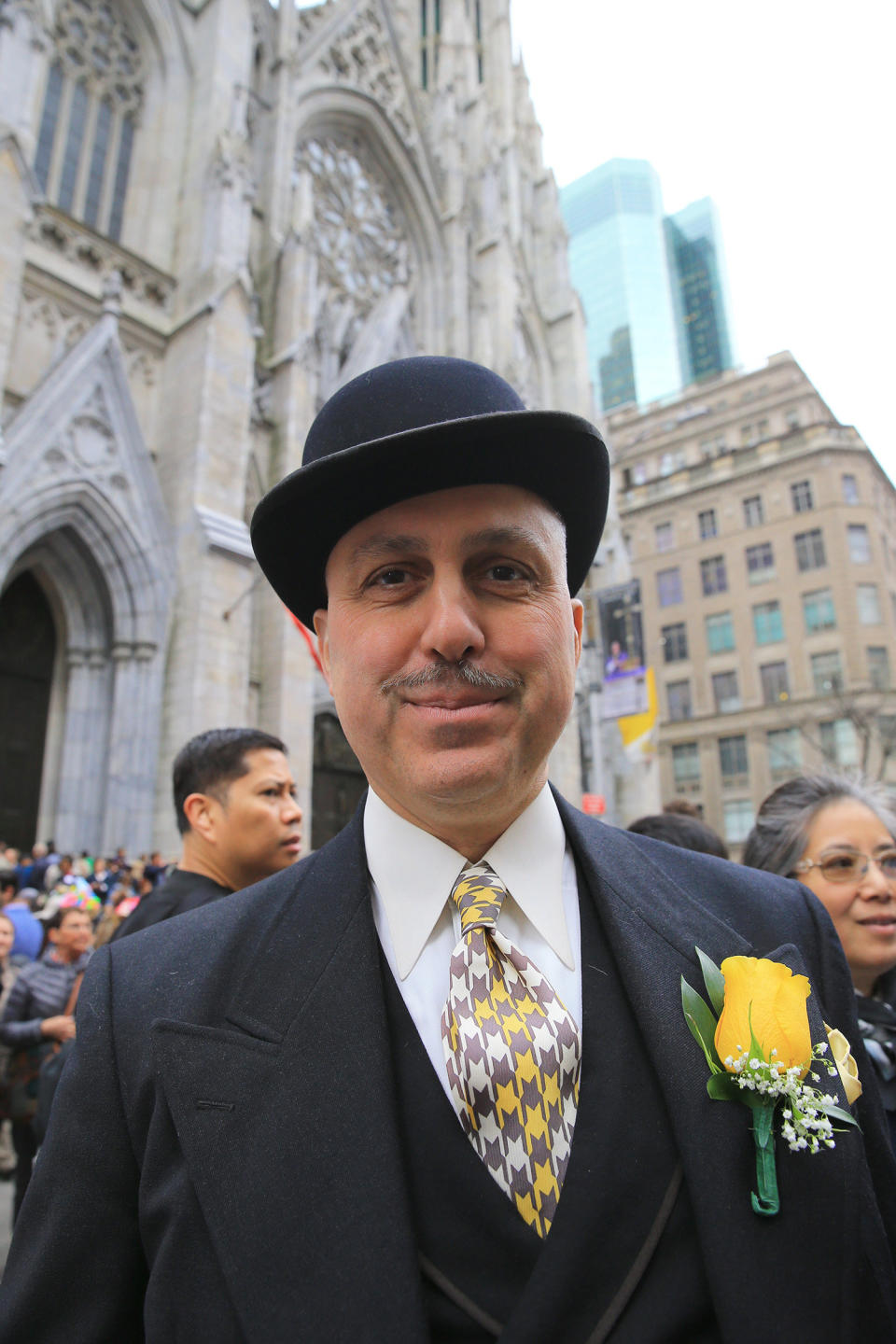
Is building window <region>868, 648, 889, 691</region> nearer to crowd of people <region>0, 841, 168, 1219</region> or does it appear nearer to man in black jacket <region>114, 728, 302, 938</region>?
crowd of people <region>0, 841, 168, 1219</region>

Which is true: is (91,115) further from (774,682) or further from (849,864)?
(774,682)

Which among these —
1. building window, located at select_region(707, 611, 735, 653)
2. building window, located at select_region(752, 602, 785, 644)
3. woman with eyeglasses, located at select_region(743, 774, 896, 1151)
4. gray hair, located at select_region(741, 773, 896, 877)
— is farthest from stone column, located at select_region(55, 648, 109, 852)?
building window, located at select_region(707, 611, 735, 653)

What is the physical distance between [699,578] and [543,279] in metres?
17.4

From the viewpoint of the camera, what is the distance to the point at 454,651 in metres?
1.26

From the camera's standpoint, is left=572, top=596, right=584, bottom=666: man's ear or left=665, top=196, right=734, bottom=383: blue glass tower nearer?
left=572, top=596, right=584, bottom=666: man's ear

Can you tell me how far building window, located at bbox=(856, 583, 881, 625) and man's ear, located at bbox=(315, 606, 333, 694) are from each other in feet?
119

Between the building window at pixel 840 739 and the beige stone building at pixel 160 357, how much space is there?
17671mm

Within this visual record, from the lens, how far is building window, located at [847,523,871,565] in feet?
112

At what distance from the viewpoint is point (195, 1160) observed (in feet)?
3.52

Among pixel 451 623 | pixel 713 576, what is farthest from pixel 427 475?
pixel 713 576

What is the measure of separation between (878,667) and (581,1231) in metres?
36.5

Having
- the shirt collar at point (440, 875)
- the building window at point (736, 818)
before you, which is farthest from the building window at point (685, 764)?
the shirt collar at point (440, 875)

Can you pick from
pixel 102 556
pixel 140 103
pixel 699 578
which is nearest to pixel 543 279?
pixel 140 103

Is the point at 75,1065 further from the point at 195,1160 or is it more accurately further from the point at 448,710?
the point at 448,710
